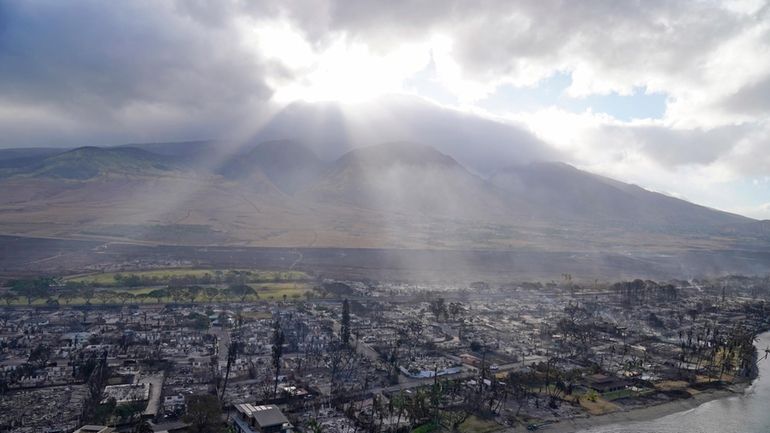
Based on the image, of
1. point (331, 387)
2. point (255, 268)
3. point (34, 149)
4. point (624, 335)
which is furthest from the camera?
point (34, 149)

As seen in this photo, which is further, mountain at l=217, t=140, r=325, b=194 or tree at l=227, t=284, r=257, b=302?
mountain at l=217, t=140, r=325, b=194

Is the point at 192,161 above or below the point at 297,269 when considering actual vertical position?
above

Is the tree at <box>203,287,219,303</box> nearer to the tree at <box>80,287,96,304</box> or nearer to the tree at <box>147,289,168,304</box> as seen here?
the tree at <box>147,289,168,304</box>

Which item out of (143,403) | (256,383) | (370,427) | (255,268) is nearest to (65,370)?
(143,403)

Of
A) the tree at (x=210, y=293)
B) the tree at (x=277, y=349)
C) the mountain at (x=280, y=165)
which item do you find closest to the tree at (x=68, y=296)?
the tree at (x=210, y=293)

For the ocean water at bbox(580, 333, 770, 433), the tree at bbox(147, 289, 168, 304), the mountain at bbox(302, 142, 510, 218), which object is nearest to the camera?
the ocean water at bbox(580, 333, 770, 433)

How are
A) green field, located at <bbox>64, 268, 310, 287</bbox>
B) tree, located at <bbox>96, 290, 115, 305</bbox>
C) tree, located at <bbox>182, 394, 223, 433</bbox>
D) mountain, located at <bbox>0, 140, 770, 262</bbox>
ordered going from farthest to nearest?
mountain, located at <bbox>0, 140, 770, 262</bbox>, green field, located at <bbox>64, 268, 310, 287</bbox>, tree, located at <bbox>96, 290, 115, 305</bbox>, tree, located at <bbox>182, 394, 223, 433</bbox>

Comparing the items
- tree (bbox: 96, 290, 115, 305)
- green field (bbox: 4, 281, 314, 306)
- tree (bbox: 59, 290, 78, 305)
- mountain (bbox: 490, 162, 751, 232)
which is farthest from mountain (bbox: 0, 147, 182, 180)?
mountain (bbox: 490, 162, 751, 232)

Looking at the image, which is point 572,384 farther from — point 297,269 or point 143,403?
point 297,269
